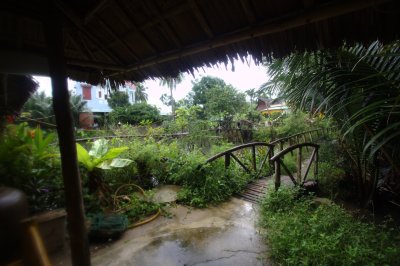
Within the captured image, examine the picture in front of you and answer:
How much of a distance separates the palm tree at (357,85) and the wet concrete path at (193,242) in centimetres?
213

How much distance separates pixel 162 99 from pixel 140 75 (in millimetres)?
30275

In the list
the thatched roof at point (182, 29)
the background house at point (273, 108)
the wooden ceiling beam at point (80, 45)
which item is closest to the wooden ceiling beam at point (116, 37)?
the thatched roof at point (182, 29)

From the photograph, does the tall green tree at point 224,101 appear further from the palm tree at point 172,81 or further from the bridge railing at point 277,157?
the bridge railing at point 277,157

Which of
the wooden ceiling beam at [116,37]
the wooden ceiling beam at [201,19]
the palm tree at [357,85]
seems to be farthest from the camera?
the wooden ceiling beam at [116,37]

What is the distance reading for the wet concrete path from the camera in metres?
3.38

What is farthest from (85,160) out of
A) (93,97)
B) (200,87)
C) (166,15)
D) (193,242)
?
(93,97)

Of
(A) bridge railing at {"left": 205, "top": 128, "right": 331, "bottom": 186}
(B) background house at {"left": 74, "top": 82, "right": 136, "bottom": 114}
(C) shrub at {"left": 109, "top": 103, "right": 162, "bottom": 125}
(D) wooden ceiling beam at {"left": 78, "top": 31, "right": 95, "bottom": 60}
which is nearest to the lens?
(D) wooden ceiling beam at {"left": 78, "top": 31, "right": 95, "bottom": 60}

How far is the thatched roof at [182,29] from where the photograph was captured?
6.43ft

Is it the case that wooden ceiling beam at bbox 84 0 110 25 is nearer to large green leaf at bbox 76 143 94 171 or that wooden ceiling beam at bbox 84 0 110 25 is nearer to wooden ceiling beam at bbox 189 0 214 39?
wooden ceiling beam at bbox 189 0 214 39

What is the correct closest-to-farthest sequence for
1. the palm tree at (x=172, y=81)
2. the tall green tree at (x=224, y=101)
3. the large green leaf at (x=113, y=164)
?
the palm tree at (x=172, y=81)
the large green leaf at (x=113, y=164)
the tall green tree at (x=224, y=101)

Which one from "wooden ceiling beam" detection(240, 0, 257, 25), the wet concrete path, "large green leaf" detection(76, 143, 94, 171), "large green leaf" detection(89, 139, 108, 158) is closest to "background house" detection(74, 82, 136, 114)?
"large green leaf" detection(89, 139, 108, 158)

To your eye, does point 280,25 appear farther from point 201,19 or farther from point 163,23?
point 163,23

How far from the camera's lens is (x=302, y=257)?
3.03 meters

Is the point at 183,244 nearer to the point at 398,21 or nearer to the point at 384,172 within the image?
the point at 398,21
